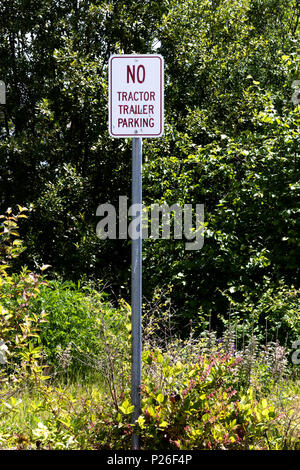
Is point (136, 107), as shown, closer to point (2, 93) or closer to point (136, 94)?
point (136, 94)

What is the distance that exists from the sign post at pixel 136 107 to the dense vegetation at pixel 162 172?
1.31 m

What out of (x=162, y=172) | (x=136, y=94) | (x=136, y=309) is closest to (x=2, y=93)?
(x=162, y=172)

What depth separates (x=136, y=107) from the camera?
2809mm

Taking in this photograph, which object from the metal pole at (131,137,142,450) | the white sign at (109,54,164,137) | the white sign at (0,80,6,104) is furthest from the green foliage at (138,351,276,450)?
the white sign at (0,80,6,104)

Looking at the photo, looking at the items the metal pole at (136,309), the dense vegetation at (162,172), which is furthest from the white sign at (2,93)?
the metal pole at (136,309)

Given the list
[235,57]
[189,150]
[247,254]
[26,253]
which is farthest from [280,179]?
[26,253]

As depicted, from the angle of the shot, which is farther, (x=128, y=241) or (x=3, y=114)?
(x=3, y=114)

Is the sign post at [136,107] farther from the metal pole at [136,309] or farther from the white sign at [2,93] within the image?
the white sign at [2,93]

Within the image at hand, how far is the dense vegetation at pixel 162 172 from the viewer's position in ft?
17.1

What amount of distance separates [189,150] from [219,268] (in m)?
1.97

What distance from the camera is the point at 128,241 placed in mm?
7344

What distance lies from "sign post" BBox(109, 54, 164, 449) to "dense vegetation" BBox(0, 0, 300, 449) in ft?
4.31

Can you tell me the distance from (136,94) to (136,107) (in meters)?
Answer: 0.07
